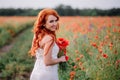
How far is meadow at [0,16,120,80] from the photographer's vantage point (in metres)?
3.81

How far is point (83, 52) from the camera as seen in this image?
4.11 metres

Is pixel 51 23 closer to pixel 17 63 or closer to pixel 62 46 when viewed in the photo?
pixel 62 46

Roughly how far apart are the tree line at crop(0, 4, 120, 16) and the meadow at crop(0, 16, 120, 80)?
2.2 inches

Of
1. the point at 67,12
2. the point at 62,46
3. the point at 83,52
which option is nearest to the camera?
the point at 62,46

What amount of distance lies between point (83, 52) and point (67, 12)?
0.71 m

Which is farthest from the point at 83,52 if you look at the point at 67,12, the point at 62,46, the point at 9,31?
the point at 9,31

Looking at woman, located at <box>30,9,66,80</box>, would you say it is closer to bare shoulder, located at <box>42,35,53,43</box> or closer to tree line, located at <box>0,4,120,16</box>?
bare shoulder, located at <box>42,35,53,43</box>

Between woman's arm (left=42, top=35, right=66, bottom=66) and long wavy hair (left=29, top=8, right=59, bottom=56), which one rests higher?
long wavy hair (left=29, top=8, right=59, bottom=56)

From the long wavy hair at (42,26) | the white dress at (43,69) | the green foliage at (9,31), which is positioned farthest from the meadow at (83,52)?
the long wavy hair at (42,26)

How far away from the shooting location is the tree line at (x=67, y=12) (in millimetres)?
4406

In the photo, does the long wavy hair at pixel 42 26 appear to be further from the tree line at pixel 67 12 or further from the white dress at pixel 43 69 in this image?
the tree line at pixel 67 12

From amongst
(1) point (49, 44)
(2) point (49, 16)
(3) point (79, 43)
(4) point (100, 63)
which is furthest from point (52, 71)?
(3) point (79, 43)

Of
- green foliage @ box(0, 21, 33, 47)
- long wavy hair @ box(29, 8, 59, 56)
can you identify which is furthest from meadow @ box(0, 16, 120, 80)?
long wavy hair @ box(29, 8, 59, 56)

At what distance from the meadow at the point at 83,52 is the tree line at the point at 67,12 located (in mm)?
55
